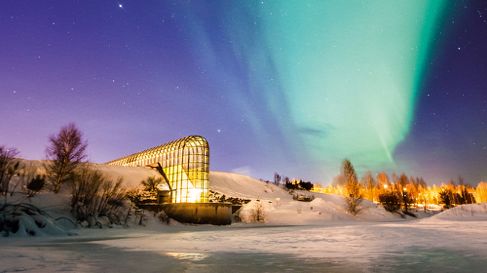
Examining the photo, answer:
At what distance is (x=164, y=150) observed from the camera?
138 ft

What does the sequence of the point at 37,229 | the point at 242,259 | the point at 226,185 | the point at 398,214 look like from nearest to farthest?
the point at 242,259 < the point at 37,229 < the point at 398,214 < the point at 226,185

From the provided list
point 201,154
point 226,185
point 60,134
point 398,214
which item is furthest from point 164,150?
point 398,214

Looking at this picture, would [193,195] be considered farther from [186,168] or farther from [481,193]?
[481,193]

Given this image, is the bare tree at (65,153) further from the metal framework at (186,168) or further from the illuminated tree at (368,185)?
the illuminated tree at (368,185)

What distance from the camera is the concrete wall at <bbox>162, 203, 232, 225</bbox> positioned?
100ft

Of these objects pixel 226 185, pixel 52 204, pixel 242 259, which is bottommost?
pixel 242 259

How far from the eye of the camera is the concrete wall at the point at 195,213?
1201 inches

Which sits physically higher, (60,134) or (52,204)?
(60,134)

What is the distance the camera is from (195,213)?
1210 inches

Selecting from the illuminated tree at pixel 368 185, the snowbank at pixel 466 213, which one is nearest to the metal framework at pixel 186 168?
the snowbank at pixel 466 213

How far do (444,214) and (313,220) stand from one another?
12.9 metres

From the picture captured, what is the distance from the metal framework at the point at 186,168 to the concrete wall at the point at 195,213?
3894mm

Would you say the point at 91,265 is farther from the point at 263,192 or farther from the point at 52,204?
the point at 263,192

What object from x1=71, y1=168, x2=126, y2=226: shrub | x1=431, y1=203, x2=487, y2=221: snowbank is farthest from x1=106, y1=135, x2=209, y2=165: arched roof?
x1=431, y1=203, x2=487, y2=221: snowbank
